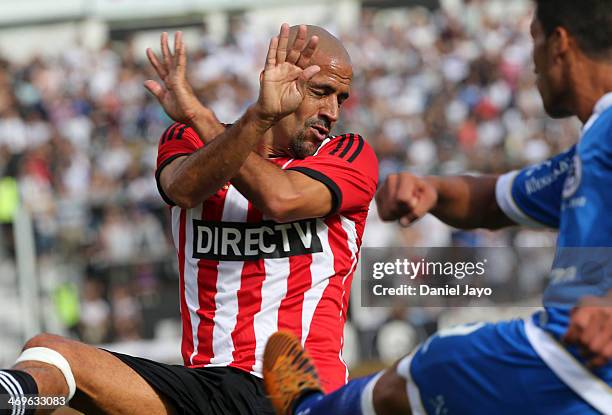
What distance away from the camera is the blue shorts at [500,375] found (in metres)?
3.07

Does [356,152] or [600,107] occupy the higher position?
[600,107]

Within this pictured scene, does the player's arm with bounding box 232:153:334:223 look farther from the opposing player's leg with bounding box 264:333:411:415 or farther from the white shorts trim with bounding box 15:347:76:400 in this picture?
the white shorts trim with bounding box 15:347:76:400

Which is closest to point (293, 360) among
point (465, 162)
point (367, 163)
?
point (367, 163)

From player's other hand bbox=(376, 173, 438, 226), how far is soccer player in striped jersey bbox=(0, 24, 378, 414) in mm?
584

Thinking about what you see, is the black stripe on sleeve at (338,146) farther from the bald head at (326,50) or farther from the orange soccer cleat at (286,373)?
the orange soccer cleat at (286,373)

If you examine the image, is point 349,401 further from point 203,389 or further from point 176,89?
point 176,89

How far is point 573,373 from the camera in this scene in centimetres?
307

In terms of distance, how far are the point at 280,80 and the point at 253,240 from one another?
708 mm

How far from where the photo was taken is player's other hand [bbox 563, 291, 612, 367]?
118 inches

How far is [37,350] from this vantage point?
395cm

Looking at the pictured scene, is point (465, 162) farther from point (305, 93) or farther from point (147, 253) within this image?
point (305, 93)

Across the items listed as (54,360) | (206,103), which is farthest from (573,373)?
(206,103)

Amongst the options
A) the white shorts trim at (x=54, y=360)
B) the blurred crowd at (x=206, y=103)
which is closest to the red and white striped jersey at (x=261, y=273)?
the white shorts trim at (x=54, y=360)

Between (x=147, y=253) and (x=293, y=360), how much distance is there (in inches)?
327
